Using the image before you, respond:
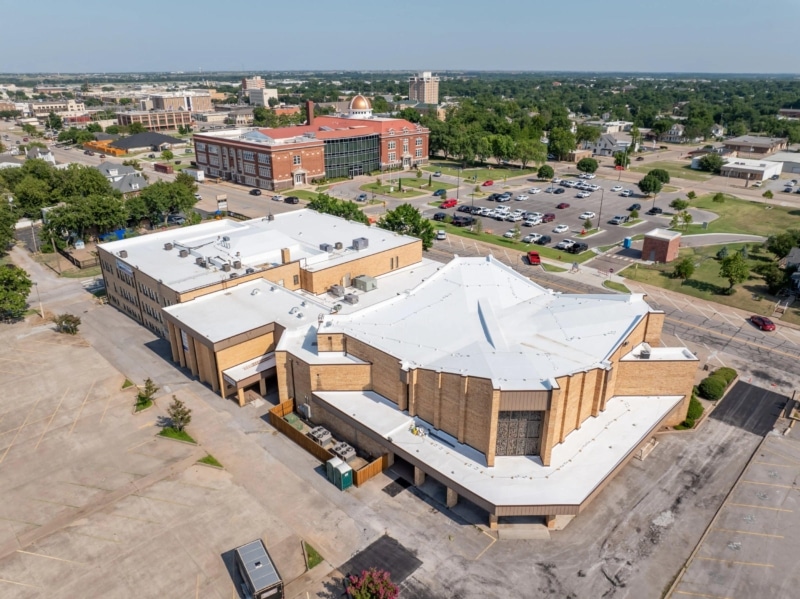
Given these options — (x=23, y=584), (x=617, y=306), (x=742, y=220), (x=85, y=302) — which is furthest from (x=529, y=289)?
(x=742, y=220)

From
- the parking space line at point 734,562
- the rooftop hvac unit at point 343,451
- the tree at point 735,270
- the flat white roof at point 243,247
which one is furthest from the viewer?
the tree at point 735,270

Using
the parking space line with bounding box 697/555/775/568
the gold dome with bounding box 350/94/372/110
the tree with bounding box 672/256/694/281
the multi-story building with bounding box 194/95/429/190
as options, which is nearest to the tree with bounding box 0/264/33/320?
the parking space line with bounding box 697/555/775/568

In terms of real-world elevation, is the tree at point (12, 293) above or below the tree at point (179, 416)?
above

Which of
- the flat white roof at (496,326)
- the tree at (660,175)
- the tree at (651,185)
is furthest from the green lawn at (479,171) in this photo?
the flat white roof at (496,326)

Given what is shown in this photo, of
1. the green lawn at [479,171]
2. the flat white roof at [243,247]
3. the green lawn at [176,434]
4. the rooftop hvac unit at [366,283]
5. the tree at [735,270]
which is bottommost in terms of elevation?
the green lawn at [176,434]

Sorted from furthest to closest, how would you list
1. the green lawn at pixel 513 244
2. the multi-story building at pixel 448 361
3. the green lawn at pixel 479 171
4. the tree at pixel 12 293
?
the green lawn at pixel 479 171 < the green lawn at pixel 513 244 < the tree at pixel 12 293 < the multi-story building at pixel 448 361

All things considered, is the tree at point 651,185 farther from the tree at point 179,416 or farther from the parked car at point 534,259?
the tree at point 179,416

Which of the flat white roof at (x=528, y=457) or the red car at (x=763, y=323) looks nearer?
the flat white roof at (x=528, y=457)

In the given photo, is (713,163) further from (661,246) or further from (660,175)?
(661,246)
